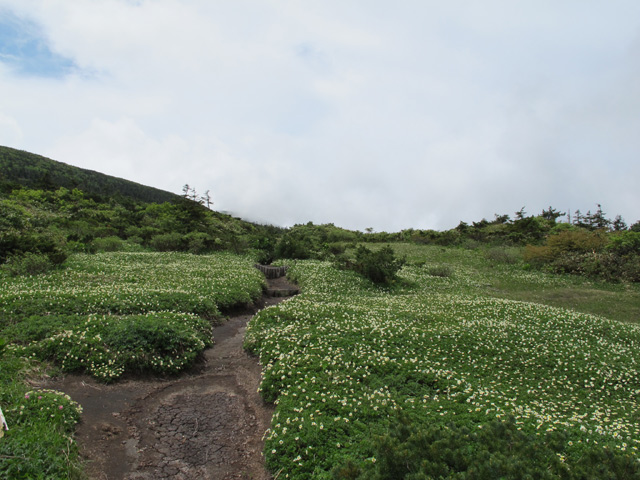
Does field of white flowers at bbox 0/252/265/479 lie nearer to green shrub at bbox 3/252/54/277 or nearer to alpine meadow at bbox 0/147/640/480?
alpine meadow at bbox 0/147/640/480

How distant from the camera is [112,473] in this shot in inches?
237

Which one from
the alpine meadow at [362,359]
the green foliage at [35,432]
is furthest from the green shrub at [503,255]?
the green foliage at [35,432]

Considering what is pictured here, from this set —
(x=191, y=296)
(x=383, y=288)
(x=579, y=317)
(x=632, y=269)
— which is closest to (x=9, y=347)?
(x=191, y=296)

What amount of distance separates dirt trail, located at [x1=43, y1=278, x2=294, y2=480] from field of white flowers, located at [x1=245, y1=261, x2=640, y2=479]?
70 cm

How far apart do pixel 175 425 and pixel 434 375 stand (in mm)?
6092

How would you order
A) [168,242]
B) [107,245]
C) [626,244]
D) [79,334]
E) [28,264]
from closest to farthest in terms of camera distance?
[79,334], [28,264], [626,244], [107,245], [168,242]

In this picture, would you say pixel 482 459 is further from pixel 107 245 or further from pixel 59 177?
pixel 59 177

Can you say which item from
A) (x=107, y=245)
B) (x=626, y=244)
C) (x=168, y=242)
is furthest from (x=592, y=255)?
(x=107, y=245)

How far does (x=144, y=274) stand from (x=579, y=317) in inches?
792

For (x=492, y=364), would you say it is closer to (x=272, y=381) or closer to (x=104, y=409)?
(x=272, y=381)

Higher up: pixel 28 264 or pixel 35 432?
pixel 28 264

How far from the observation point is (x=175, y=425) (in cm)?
770

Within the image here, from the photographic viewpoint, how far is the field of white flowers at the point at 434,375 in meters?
6.42

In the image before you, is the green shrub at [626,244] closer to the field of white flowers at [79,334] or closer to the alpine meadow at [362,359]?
the alpine meadow at [362,359]
